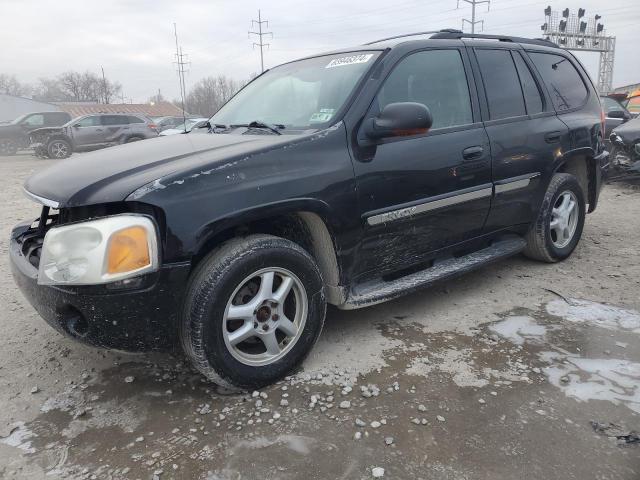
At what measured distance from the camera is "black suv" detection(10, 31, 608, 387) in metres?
2.21

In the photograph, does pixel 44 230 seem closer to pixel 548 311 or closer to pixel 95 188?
pixel 95 188

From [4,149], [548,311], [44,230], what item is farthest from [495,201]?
[4,149]

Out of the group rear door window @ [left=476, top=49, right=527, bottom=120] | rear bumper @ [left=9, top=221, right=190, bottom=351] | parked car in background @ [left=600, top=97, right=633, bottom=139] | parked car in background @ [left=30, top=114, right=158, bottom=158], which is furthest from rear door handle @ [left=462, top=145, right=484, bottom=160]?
parked car in background @ [left=30, top=114, right=158, bottom=158]

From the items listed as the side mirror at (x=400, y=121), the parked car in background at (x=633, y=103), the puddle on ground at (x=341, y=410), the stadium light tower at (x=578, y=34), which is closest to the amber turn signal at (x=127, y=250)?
the puddle on ground at (x=341, y=410)

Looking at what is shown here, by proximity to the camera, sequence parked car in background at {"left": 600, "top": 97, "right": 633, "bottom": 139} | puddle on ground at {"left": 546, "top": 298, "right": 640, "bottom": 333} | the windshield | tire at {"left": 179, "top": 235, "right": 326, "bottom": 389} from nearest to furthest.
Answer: tire at {"left": 179, "top": 235, "right": 326, "bottom": 389} → the windshield → puddle on ground at {"left": 546, "top": 298, "right": 640, "bottom": 333} → parked car in background at {"left": 600, "top": 97, "right": 633, "bottom": 139}

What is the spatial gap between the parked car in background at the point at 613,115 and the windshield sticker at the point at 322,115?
7.03 metres

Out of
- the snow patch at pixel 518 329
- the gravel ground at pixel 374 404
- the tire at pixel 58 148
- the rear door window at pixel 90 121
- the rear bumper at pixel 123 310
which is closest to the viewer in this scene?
the gravel ground at pixel 374 404

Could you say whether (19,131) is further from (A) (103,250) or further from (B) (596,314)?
(B) (596,314)

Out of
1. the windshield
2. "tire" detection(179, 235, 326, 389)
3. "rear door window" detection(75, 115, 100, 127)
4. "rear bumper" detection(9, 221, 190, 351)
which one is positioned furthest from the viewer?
"rear door window" detection(75, 115, 100, 127)

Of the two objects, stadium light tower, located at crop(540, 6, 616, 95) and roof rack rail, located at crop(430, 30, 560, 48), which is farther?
stadium light tower, located at crop(540, 6, 616, 95)

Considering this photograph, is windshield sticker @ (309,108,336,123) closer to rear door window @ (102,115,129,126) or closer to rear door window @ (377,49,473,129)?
rear door window @ (377,49,473,129)

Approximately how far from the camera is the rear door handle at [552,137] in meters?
3.87

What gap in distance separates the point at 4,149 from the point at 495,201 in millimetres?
21807

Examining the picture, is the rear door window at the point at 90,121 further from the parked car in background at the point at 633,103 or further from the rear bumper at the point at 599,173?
the rear bumper at the point at 599,173
